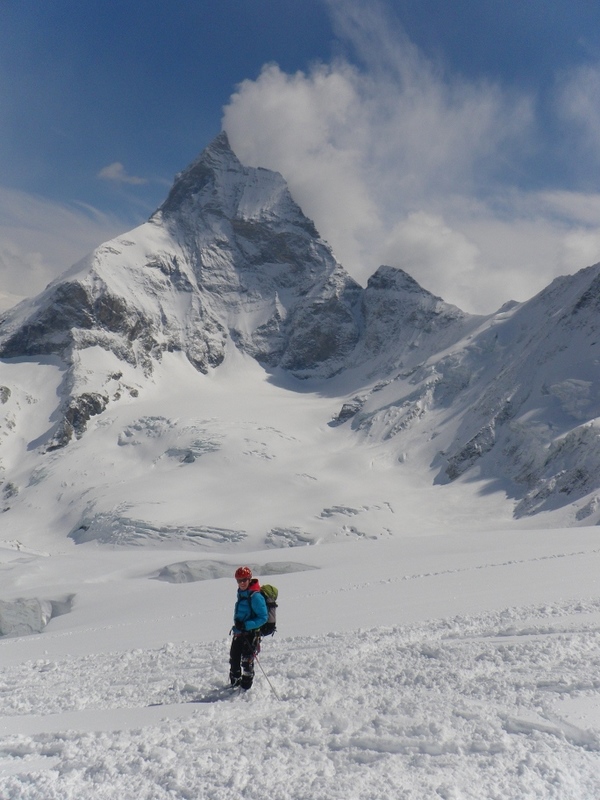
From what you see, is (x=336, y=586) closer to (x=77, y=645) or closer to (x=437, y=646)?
(x=77, y=645)

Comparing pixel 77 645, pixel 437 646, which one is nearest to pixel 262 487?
pixel 77 645

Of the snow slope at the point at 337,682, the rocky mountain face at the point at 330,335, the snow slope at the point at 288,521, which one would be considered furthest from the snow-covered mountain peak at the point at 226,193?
the snow slope at the point at 337,682

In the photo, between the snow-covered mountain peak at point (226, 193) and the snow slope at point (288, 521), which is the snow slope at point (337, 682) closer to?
the snow slope at point (288, 521)

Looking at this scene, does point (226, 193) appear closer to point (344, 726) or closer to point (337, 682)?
point (337, 682)

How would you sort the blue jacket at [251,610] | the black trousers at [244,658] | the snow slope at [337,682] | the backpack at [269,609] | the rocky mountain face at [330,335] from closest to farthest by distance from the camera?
the snow slope at [337,682] < the black trousers at [244,658] < the blue jacket at [251,610] < the backpack at [269,609] < the rocky mountain face at [330,335]

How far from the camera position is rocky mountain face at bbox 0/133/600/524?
7438 centimetres

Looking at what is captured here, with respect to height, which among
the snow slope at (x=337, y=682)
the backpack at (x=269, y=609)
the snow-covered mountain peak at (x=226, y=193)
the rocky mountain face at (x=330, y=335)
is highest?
the snow-covered mountain peak at (x=226, y=193)

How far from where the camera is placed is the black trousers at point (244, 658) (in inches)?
314

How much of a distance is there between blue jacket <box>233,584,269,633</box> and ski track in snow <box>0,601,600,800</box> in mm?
806

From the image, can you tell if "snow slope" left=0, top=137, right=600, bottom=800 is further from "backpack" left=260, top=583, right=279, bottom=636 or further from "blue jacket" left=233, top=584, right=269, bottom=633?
"blue jacket" left=233, top=584, right=269, bottom=633

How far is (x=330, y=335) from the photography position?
481 ft

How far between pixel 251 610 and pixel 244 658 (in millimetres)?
612

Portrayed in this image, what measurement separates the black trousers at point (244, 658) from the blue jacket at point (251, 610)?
0.14 m

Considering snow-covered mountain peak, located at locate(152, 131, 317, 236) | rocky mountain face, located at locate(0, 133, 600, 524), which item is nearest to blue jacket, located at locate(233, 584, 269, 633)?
rocky mountain face, located at locate(0, 133, 600, 524)
